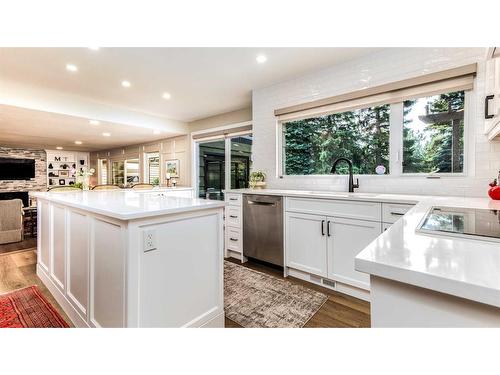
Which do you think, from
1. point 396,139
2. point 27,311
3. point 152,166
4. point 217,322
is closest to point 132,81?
point 27,311

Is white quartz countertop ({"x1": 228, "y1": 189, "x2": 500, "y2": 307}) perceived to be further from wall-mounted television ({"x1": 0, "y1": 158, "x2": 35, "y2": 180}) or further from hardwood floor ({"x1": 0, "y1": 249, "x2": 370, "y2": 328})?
wall-mounted television ({"x1": 0, "y1": 158, "x2": 35, "y2": 180})

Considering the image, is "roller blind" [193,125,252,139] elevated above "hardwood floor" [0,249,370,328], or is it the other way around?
"roller blind" [193,125,252,139]

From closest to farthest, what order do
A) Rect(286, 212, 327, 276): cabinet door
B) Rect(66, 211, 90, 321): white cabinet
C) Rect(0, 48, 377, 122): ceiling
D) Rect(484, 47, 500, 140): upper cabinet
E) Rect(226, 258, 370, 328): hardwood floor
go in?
Rect(484, 47, 500, 140): upper cabinet → Rect(66, 211, 90, 321): white cabinet → Rect(226, 258, 370, 328): hardwood floor → Rect(286, 212, 327, 276): cabinet door → Rect(0, 48, 377, 122): ceiling

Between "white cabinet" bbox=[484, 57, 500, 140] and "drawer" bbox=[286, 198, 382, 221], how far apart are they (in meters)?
0.90

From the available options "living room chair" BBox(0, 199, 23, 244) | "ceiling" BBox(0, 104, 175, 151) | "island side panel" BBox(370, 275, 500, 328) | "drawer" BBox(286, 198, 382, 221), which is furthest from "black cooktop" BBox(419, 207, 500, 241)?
"living room chair" BBox(0, 199, 23, 244)

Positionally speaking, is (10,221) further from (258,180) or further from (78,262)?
(258,180)

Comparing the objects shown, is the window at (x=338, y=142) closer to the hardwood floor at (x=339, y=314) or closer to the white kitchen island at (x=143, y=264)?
the hardwood floor at (x=339, y=314)

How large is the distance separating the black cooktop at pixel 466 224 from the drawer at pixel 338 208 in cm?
89

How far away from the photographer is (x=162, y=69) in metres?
3.07

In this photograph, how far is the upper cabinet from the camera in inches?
60.1

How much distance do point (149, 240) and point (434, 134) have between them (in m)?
2.75

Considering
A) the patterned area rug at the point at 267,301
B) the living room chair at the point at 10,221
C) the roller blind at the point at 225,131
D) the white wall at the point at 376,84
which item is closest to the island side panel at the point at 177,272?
the patterned area rug at the point at 267,301
